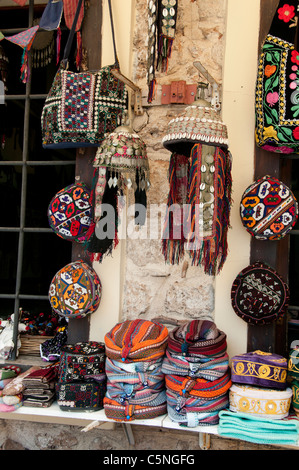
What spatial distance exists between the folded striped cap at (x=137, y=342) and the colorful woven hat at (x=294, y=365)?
0.57 metres

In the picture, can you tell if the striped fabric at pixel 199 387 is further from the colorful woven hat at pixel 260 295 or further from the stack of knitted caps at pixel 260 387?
the colorful woven hat at pixel 260 295

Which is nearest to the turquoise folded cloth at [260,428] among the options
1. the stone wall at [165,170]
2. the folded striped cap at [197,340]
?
the folded striped cap at [197,340]

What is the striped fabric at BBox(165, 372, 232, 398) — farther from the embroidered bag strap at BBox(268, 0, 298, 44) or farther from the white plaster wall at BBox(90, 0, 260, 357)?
the embroidered bag strap at BBox(268, 0, 298, 44)

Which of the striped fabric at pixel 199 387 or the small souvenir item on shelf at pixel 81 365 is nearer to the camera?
the striped fabric at pixel 199 387

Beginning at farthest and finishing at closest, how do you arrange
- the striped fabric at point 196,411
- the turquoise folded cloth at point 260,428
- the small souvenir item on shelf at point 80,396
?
the small souvenir item on shelf at point 80,396 < the striped fabric at point 196,411 < the turquoise folded cloth at point 260,428

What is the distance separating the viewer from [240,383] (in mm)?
2221

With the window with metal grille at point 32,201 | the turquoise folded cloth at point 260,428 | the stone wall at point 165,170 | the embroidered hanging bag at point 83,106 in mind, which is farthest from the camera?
the window with metal grille at point 32,201

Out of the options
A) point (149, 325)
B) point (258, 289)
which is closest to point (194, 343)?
point (149, 325)

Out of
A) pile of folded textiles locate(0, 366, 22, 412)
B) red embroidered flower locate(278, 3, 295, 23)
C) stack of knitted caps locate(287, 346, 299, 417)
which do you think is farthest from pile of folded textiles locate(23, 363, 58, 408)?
red embroidered flower locate(278, 3, 295, 23)

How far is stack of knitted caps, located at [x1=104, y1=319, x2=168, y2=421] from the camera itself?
2.26 meters

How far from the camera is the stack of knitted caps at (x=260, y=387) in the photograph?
2109 mm

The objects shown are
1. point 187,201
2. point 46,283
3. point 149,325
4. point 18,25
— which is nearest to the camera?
point 187,201

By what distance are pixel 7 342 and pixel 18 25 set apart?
89.2 inches
